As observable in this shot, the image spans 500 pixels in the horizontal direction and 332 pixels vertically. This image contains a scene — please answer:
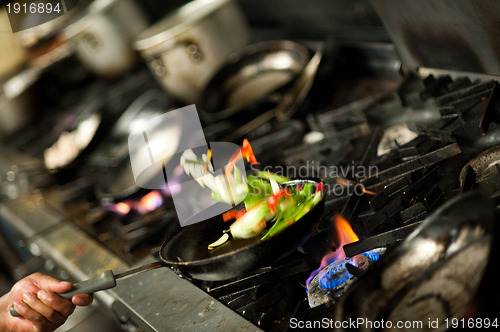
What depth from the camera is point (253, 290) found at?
142 centimetres

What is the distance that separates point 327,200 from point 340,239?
0.75 feet

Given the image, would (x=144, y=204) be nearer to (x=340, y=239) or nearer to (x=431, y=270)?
(x=340, y=239)

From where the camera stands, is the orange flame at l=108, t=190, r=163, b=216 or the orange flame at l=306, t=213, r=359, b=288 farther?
the orange flame at l=108, t=190, r=163, b=216

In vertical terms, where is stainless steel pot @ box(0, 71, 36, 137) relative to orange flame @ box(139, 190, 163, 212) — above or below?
above

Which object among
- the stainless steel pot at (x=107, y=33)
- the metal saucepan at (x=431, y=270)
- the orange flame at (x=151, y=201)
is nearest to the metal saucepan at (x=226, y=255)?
the metal saucepan at (x=431, y=270)

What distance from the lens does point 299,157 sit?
1.99 metres

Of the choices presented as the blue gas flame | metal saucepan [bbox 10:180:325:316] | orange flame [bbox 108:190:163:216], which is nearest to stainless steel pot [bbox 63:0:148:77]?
orange flame [bbox 108:190:163:216]

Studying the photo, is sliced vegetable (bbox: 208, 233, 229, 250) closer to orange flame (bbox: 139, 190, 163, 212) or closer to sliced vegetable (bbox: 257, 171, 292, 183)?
sliced vegetable (bbox: 257, 171, 292, 183)

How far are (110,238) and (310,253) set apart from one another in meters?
1.07

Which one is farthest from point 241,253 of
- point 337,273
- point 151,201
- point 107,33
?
point 107,33

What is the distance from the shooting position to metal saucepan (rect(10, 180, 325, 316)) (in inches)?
50.1

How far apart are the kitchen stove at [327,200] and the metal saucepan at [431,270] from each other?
272 mm

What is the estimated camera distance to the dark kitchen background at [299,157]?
3.23ft

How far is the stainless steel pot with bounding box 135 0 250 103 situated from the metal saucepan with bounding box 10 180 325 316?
134 cm
